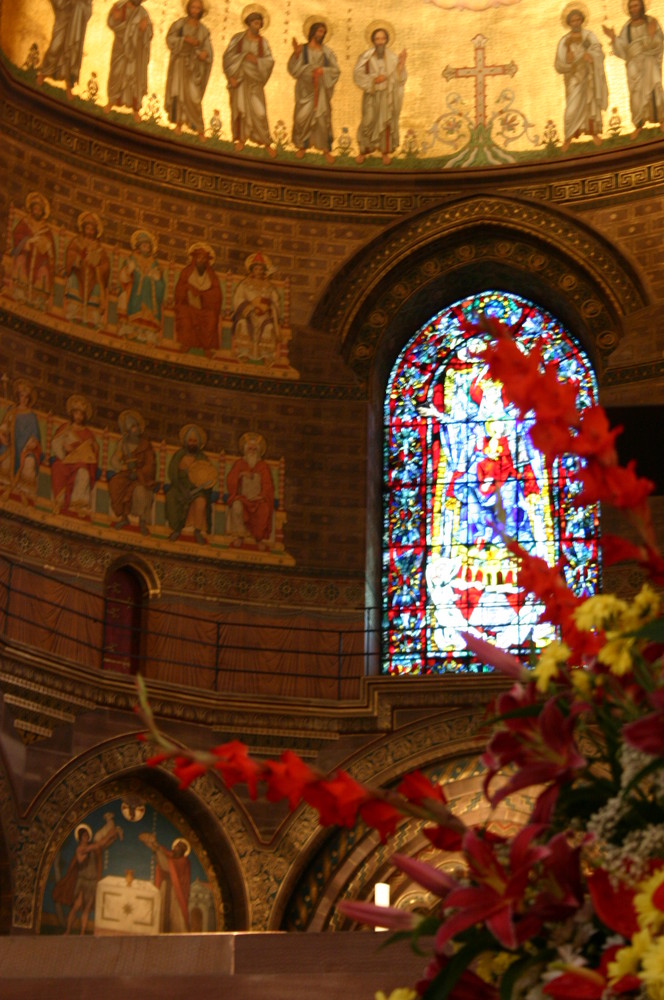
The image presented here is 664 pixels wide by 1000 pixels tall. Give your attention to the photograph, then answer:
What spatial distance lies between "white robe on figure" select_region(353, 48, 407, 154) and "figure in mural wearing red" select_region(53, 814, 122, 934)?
7659 mm

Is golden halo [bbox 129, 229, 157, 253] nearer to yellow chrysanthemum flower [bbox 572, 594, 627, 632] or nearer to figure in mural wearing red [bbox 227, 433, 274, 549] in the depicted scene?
figure in mural wearing red [bbox 227, 433, 274, 549]

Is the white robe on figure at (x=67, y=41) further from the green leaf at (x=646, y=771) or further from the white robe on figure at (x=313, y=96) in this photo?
the green leaf at (x=646, y=771)

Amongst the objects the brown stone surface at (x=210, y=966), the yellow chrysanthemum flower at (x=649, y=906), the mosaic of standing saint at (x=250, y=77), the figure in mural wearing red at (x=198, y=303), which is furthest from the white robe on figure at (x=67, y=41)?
the yellow chrysanthemum flower at (x=649, y=906)

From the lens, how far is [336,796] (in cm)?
185

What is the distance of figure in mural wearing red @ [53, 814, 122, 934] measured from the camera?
13406 mm

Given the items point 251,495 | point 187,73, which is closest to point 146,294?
point 251,495

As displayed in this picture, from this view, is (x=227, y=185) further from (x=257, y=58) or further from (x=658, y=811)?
(x=658, y=811)

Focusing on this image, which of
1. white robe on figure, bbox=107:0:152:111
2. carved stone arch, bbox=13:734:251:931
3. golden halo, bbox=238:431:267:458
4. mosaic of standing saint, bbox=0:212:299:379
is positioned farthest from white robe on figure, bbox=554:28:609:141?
carved stone arch, bbox=13:734:251:931

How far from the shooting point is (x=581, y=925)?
1825mm

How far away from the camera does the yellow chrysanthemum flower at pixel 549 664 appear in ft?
6.19

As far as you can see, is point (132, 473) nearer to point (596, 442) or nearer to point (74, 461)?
point (74, 461)

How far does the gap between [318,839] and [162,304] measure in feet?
18.2

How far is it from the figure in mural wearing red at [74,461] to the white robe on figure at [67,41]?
11.0ft

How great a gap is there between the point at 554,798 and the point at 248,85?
1566 cm
